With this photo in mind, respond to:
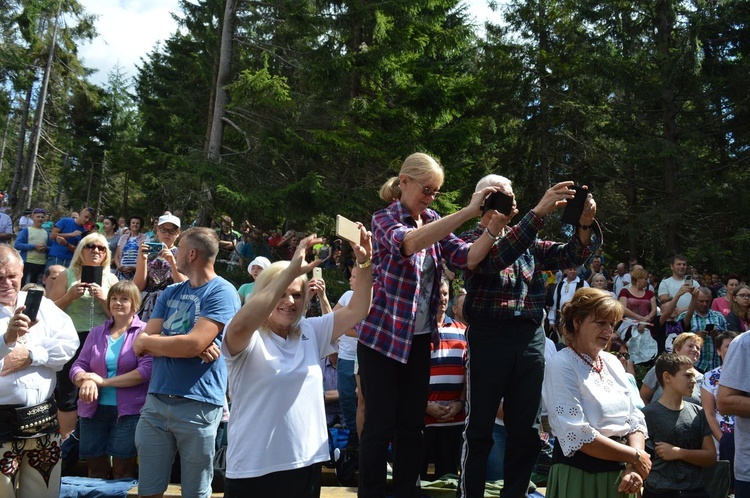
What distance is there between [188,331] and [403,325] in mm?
1281

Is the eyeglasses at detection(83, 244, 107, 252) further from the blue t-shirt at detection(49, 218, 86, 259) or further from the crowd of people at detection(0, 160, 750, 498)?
the blue t-shirt at detection(49, 218, 86, 259)

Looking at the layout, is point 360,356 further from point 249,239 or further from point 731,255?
point 731,255

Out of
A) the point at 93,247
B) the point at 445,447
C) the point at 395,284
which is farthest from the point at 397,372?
the point at 93,247

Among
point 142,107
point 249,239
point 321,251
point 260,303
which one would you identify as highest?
point 142,107

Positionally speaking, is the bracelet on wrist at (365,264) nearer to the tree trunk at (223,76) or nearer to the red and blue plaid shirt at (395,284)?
the red and blue plaid shirt at (395,284)

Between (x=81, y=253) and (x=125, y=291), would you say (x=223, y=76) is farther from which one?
(x=125, y=291)

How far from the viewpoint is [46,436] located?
13.3 feet

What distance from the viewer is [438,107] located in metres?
15.0

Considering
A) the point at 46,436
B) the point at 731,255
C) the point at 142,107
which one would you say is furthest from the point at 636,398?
the point at 142,107

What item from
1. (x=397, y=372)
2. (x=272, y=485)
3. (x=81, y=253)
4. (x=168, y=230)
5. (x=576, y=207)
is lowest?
(x=272, y=485)

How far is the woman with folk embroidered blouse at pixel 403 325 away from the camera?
3.47 m

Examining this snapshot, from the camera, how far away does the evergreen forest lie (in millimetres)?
13961

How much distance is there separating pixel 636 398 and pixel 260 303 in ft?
7.22

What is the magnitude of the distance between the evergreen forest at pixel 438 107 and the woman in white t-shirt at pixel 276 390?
1020cm
